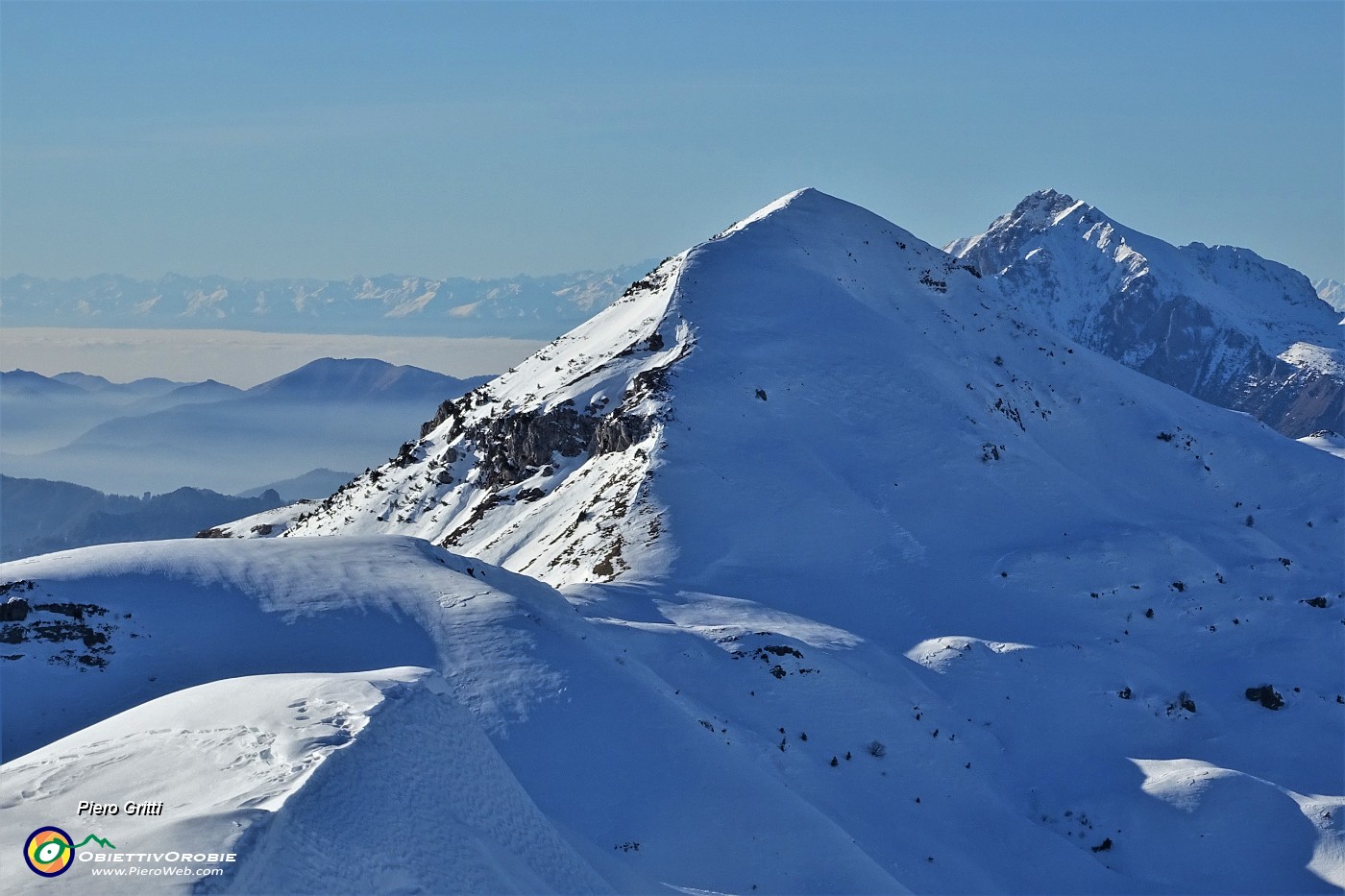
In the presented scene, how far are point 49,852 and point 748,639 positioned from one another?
29.0 metres

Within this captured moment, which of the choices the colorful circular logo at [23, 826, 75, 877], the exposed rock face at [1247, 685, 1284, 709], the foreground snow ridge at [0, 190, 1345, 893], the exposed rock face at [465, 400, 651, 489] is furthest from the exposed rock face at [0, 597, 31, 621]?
the exposed rock face at [1247, 685, 1284, 709]

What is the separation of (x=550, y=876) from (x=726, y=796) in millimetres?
9308

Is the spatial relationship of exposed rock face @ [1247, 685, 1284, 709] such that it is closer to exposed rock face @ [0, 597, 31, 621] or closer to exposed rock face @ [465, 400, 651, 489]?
exposed rock face @ [465, 400, 651, 489]

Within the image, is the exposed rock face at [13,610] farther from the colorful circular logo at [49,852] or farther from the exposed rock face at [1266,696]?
the exposed rock face at [1266,696]

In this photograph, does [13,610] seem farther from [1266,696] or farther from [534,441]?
[1266,696]

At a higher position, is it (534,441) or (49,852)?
(534,441)

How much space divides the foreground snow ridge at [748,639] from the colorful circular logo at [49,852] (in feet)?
0.94

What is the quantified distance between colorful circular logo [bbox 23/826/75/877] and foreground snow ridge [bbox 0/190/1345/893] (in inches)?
11.2

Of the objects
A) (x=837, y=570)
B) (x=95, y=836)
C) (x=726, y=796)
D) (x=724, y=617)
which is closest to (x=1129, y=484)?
(x=837, y=570)

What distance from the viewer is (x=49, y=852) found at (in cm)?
2098

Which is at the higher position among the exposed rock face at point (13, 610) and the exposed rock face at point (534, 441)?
the exposed rock face at point (534, 441)

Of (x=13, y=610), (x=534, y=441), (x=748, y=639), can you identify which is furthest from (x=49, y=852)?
(x=534, y=441)

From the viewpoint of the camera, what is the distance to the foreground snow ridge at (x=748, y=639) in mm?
26984

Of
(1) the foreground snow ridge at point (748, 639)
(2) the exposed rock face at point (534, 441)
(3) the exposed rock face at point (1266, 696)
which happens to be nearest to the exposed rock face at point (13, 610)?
(1) the foreground snow ridge at point (748, 639)
